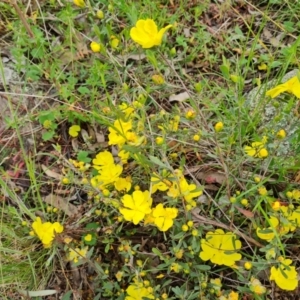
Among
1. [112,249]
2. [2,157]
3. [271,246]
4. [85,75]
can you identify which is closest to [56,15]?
[85,75]

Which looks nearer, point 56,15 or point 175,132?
point 175,132

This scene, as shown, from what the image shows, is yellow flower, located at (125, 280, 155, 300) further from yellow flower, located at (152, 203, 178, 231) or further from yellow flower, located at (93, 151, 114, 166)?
yellow flower, located at (93, 151, 114, 166)

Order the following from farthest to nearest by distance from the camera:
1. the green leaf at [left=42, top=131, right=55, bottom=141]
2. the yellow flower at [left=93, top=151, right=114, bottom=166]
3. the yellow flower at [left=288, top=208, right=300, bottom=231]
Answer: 1. the green leaf at [left=42, top=131, right=55, bottom=141]
2. the yellow flower at [left=93, top=151, right=114, bottom=166]
3. the yellow flower at [left=288, top=208, right=300, bottom=231]

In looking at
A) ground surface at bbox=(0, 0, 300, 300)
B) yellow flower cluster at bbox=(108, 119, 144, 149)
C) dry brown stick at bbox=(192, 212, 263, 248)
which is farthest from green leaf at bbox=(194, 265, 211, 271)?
yellow flower cluster at bbox=(108, 119, 144, 149)

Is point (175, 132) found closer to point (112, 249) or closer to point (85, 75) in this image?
point (112, 249)

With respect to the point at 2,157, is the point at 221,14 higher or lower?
higher
